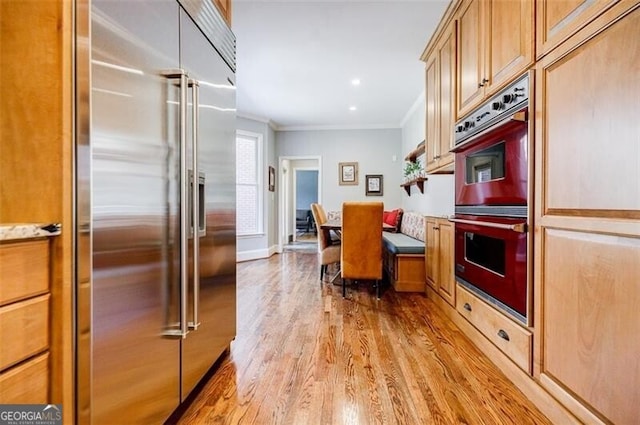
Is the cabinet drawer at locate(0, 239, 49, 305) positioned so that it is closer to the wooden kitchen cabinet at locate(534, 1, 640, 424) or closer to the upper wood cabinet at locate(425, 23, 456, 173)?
the wooden kitchen cabinet at locate(534, 1, 640, 424)

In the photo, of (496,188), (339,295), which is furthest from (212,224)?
(339,295)

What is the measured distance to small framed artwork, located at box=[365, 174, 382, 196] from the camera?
6508 millimetres

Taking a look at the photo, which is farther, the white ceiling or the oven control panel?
the white ceiling

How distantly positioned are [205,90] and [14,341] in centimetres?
123

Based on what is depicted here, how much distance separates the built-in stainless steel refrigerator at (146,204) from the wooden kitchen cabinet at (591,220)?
1555 mm

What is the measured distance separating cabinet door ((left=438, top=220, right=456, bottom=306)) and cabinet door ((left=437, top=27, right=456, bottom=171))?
55 centimetres

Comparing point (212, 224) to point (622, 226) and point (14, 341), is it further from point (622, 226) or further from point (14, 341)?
point (622, 226)

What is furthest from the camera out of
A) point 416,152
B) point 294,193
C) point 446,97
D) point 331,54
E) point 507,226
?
point 294,193

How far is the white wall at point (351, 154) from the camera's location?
6.48 m

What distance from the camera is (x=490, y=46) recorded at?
6.15ft

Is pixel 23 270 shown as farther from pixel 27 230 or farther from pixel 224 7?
pixel 224 7

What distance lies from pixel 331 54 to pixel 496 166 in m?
2.31

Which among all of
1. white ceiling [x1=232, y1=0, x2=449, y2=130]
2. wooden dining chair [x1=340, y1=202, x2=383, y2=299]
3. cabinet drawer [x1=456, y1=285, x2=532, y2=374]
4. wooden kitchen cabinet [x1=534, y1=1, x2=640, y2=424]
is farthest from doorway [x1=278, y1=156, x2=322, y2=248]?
wooden kitchen cabinet [x1=534, y1=1, x2=640, y2=424]

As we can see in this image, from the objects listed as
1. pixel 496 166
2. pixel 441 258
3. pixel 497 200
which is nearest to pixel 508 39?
pixel 496 166
